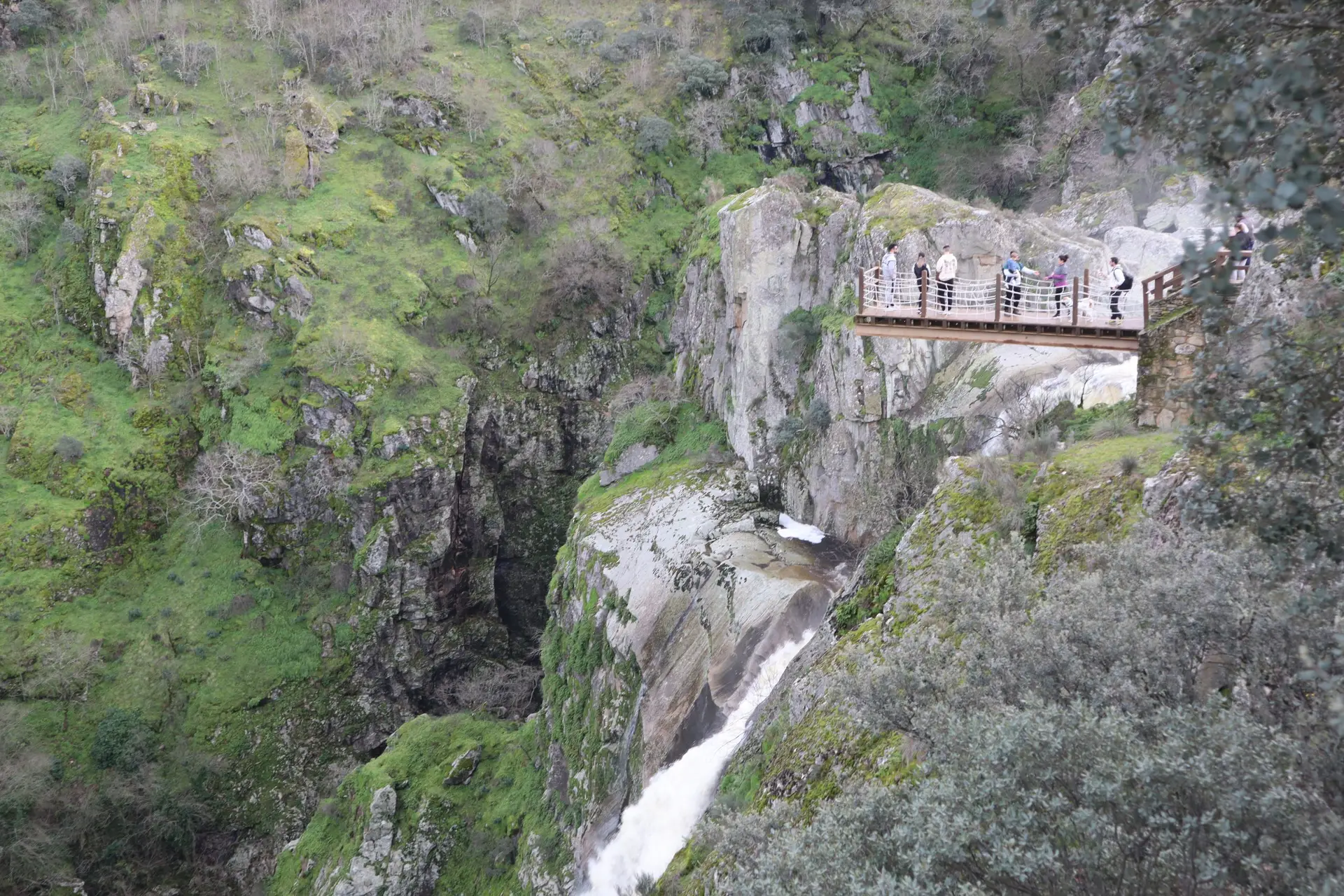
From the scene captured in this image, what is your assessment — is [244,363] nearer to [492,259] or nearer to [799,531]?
[492,259]

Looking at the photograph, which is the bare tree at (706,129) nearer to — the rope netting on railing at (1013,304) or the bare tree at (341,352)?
the bare tree at (341,352)

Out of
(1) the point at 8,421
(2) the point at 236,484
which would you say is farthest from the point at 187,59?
(2) the point at 236,484

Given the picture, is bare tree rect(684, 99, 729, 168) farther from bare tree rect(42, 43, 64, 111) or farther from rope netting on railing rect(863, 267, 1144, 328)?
bare tree rect(42, 43, 64, 111)

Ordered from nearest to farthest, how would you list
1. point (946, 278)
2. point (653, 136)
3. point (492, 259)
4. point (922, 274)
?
point (922, 274)
point (946, 278)
point (492, 259)
point (653, 136)

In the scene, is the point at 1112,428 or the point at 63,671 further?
the point at 63,671

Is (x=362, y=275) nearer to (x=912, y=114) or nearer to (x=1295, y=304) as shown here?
(x=912, y=114)

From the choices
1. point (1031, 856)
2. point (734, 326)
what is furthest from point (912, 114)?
point (1031, 856)

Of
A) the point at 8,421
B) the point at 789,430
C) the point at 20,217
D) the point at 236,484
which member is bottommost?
the point at 236,484
